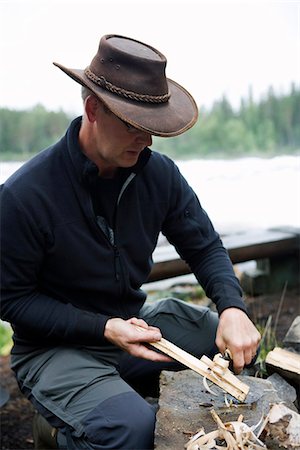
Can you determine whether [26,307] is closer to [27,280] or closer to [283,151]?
[27,280]

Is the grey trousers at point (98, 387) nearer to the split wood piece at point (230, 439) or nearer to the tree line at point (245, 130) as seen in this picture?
the split wood piece at point (230, 439)

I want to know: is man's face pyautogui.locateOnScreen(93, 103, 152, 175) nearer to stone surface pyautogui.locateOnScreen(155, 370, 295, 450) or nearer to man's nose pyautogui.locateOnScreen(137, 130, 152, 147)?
man's nose pyautogui.locateOnScreen(137, 130, 152, 147)

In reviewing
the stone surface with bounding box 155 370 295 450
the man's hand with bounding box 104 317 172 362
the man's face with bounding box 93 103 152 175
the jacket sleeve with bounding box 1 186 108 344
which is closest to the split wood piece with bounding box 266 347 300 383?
the stone surface with bounding box 155 370 295 450

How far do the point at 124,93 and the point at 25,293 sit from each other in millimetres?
782

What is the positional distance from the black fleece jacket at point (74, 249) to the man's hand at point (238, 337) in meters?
0.08

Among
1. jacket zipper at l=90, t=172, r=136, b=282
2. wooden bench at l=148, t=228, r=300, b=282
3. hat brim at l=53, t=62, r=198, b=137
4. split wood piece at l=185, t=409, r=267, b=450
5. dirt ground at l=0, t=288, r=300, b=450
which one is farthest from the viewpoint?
wooden bench at l=148, t=228, r=300, b=282

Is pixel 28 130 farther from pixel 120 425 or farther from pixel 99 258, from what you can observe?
pixel 120 425

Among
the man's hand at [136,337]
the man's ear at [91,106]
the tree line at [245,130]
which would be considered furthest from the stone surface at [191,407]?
the tree line at [245,130]

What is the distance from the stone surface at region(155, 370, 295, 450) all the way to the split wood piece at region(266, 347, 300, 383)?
0.21 metres

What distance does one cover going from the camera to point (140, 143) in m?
2.20

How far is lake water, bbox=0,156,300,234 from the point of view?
5191 millimetres

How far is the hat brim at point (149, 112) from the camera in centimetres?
206

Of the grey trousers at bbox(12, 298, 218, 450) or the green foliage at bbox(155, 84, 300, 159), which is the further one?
the green foliage at bbox(155, 84, 300, 159)

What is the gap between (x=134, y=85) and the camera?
6.95 ft
